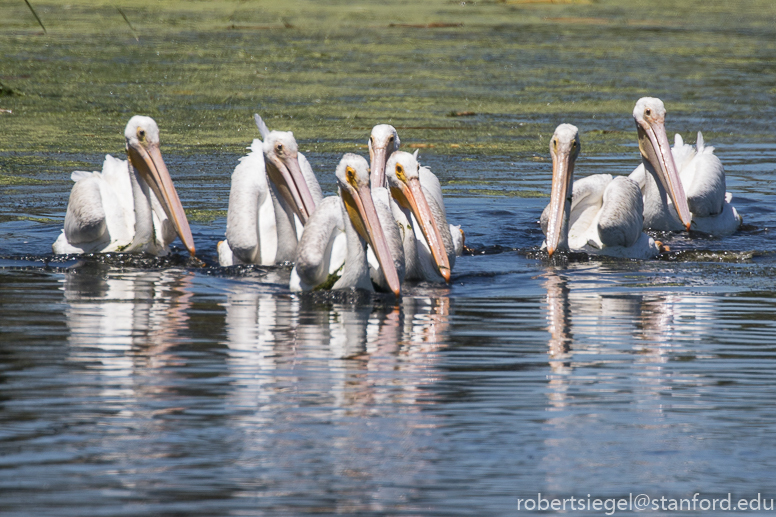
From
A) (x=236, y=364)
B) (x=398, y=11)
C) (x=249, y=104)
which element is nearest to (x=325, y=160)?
(x=249, y=104)

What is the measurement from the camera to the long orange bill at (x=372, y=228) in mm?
6156

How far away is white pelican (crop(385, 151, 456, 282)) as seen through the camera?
6672mm

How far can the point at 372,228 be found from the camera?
6156 mm

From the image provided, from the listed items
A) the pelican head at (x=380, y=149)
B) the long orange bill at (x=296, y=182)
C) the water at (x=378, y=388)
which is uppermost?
the pelican head at (x=380, y=149)

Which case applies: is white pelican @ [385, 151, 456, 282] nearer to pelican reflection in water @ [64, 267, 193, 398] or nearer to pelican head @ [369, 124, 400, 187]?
pelican head @ [369, 124, 400, 187]

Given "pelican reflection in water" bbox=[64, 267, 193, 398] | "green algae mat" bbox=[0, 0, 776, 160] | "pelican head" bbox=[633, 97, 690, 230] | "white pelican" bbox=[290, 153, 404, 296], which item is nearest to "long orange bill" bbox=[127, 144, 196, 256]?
"pelican reflection in water" bbox=[64, 267, 193, 398]

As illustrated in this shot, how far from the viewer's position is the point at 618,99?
14.9 m

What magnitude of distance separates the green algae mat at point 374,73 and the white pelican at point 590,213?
145 inches

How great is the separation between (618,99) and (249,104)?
14.7ft

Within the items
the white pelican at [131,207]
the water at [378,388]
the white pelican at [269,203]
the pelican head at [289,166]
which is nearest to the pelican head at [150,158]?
the white pelican at [131,207]

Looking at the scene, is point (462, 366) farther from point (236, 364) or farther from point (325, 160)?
point (325, 160)

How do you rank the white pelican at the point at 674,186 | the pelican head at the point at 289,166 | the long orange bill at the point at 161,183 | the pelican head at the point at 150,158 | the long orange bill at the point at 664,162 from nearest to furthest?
the pelican head at the point at 289,166 → the long orange bill at the point at 161,183 → the pelican head at the point at 150,158 → the long orange bill at the point at 664,162 → the white pelican at the point at 674,186

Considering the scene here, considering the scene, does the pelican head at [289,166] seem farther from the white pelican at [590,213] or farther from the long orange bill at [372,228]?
the white pelican at [590,213]

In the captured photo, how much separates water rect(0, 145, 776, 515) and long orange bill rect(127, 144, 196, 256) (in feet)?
0.94
